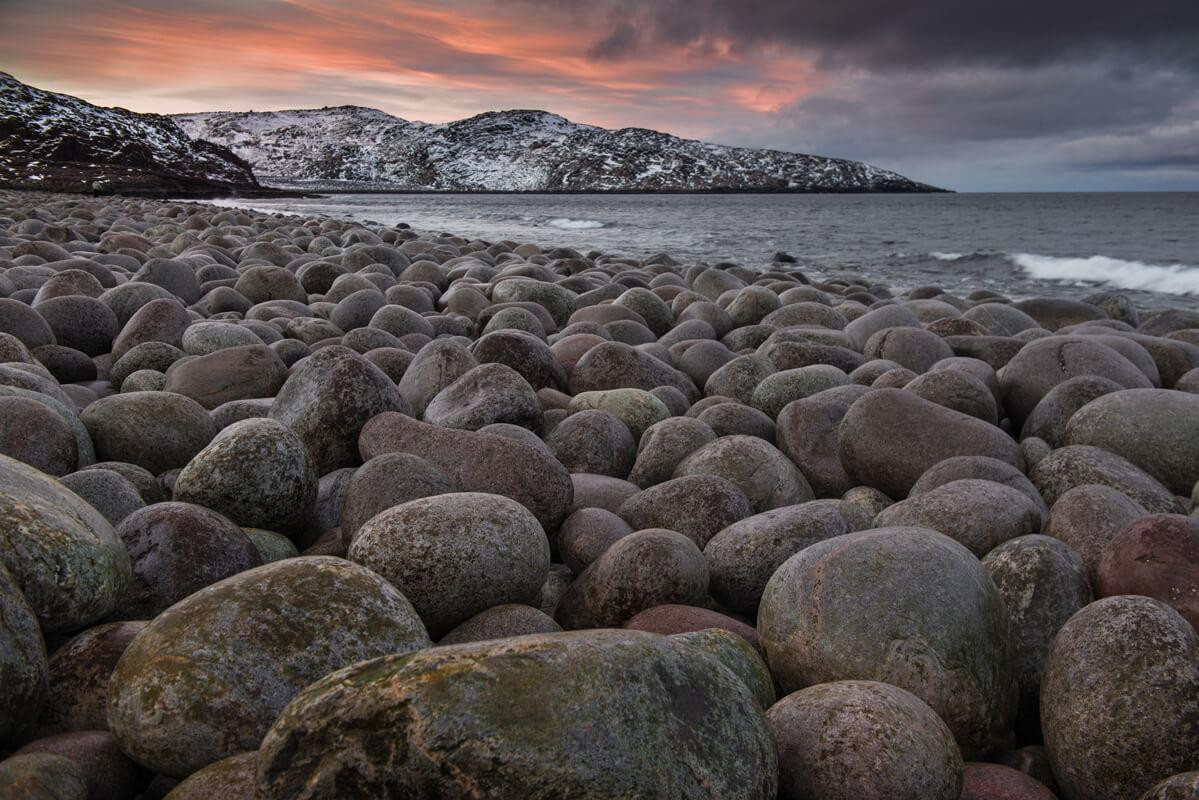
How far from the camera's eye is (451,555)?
296 cm

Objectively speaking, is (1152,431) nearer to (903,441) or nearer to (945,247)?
(903,441)

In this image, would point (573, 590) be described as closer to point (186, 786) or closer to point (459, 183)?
point (186, 786)

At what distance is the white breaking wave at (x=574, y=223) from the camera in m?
37.5

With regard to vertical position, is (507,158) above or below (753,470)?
above

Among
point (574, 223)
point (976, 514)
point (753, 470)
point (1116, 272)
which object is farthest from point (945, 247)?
point (976, 514)

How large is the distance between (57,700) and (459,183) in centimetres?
13039

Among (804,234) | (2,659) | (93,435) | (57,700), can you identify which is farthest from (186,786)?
(804,234)

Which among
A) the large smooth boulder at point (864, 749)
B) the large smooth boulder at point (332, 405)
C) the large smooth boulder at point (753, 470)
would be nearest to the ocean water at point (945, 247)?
the large smooth boulder at point (753, 470)

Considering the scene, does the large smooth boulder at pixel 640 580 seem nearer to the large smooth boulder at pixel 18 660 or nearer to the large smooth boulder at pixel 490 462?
the large smooth boulder at pixel 490 462

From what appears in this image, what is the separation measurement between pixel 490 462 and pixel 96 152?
6051 cm

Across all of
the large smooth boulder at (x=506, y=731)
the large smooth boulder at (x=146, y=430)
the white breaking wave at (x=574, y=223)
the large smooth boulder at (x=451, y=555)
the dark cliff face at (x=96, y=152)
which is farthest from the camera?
the dark cliff face at (x=96, y=152)

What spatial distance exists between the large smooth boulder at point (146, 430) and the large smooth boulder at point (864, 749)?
3.39m

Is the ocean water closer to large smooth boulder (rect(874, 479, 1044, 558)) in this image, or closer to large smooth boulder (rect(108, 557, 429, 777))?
large smooth boulder (rect(874, 479, 1044, 558))

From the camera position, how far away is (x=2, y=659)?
6.79ft
